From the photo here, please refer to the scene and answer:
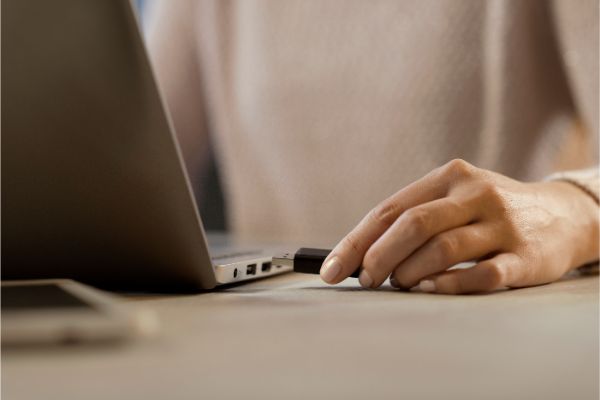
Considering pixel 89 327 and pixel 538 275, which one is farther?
pixel 538 275

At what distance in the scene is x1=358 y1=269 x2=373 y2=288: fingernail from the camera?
1.43 ft

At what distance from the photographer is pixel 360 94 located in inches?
41.9

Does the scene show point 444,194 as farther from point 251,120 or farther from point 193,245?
point 251,120

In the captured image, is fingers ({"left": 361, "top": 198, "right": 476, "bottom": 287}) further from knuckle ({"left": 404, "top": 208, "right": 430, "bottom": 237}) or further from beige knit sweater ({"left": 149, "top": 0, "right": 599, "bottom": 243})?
beige knit sweater ({"left": 149, "top": 0, "right": 599, "bottom": 243})

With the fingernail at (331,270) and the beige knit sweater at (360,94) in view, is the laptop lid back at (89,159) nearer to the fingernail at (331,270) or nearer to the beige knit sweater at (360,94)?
the fingernail at (331,270)

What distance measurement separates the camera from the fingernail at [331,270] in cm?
43

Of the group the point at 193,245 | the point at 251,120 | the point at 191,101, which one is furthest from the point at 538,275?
the point at 191,101

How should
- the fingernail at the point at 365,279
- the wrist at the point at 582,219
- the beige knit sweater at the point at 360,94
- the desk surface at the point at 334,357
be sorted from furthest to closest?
the beige knit sweater at the point at 360,94 < the wrist at the point at 582,219 < the fingernail at the point at 365,279 < the desk surface at the point at 334,357

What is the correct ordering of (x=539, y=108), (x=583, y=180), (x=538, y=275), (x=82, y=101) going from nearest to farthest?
1. (x=82, y=101)
2. (x=538, y=275)
3. (x=583, y=180)
4. (x=539, y=108)

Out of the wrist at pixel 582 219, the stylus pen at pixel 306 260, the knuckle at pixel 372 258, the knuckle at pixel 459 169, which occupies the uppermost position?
the knuckle at pixel 459 169

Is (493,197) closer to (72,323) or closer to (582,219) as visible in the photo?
(582,219)

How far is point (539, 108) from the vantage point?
0.92 m

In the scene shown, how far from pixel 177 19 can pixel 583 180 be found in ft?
3.10

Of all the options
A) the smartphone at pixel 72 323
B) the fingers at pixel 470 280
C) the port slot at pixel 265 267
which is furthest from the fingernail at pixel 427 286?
the smartphone at pixel 72 323
